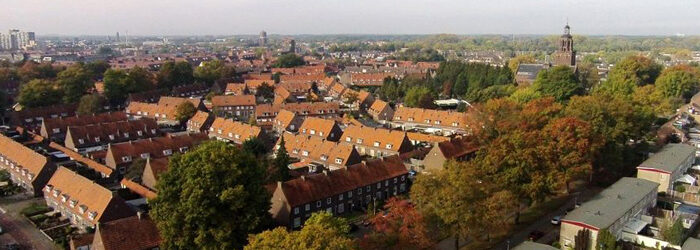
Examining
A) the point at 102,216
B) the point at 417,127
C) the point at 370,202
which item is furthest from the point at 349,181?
the point at 417,127

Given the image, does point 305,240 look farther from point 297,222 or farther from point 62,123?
point 62,123

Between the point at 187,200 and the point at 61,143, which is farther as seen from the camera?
the point at 61,143

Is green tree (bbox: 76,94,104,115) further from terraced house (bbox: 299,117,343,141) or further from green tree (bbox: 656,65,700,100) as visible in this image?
green tree (bbox: 656,65,700,100)

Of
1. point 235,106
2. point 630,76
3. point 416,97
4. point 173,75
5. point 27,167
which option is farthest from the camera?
point 173,75

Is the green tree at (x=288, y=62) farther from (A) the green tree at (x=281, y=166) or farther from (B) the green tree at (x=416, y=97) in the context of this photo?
(A) the green tree at (x=281, y=166)

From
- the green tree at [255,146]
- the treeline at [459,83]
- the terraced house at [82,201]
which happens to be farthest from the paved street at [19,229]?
the treeline at [459,83]

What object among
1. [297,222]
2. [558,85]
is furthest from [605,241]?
[558,85]

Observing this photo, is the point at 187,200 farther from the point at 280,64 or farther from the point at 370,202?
the point at 280,64
